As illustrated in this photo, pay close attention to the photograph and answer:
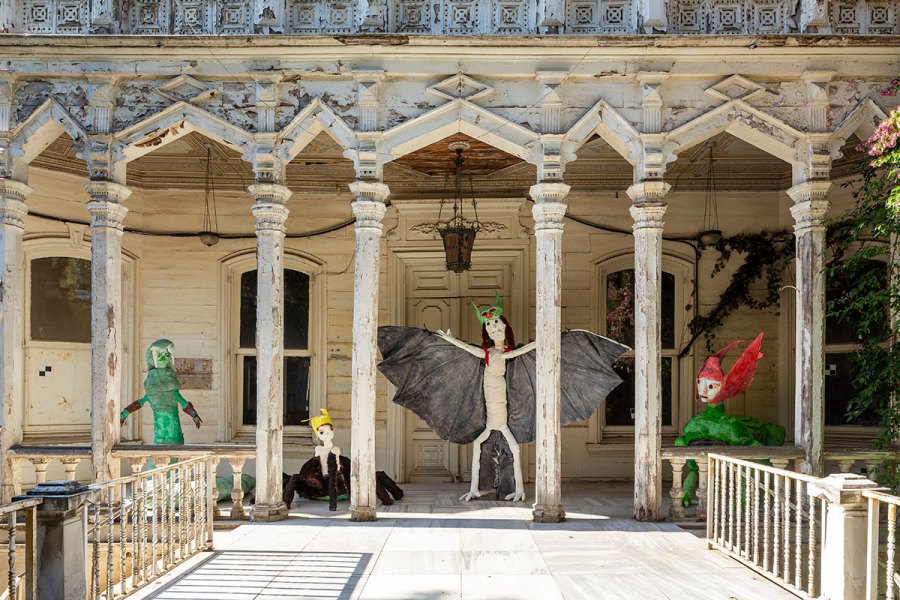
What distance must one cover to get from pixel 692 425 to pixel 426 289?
13.3ft

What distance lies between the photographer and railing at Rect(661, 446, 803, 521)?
8203mm

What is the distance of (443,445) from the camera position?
11.5 metres

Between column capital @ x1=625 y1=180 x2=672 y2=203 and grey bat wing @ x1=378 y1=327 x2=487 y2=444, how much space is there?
8.64 ft

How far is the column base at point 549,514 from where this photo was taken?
824 centimetres

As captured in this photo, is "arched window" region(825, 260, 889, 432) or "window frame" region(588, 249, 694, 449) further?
"window frame" region(588, 249, 694, 449)

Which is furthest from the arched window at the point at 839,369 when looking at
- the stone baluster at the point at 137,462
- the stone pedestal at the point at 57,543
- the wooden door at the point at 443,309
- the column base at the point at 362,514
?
the stone pedestal at the point at 57,543

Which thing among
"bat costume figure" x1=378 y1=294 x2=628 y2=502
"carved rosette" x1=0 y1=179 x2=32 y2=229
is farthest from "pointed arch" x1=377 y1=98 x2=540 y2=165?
"carved rosette" x1=0 y1=179 x2=32 y2=229

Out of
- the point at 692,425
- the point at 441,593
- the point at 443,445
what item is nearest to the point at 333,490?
the point at 443,445

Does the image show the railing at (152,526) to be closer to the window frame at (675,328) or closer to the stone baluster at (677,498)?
the stone baluster at (677,498)

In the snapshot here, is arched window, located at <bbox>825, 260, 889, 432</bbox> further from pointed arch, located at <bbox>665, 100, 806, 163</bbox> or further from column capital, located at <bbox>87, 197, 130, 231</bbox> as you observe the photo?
column capital, located at <bbox>87, 197, 130, 231</bbox>

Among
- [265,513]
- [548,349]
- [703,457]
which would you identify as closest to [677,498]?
[703,457]

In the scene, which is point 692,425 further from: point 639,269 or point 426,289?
point 426,289

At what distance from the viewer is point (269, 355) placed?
8375 mm

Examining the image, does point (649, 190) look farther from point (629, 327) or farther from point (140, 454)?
point (140, 454)
